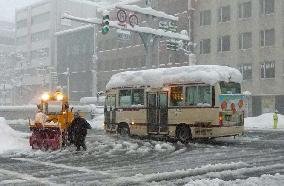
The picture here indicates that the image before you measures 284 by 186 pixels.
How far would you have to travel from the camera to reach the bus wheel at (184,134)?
65.9 ft

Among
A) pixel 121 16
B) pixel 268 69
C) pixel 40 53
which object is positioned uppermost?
pixel 40 53

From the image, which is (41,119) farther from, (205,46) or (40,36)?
(40,36)

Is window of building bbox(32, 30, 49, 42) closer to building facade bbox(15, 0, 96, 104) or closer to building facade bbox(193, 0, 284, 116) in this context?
building facade bbox(15, 0, 96, 104)

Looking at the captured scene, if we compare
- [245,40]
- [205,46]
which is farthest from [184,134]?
[205,46]

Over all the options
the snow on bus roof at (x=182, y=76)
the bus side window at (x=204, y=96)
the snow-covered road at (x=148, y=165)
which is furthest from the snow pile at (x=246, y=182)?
the snow on bus roof at (x=182, y=76)

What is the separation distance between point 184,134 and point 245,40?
111 ft

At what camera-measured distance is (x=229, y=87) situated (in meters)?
19.8

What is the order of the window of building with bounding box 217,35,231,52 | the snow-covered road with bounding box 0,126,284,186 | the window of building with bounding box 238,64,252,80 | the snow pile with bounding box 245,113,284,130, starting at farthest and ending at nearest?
the window of building with bounding box 217,35,231,52, the window of building with bounding box 238,64,252,80, the snow pile with bounding box 245,113,284,130, the snow-covered road with bounding box 0,126,284,186

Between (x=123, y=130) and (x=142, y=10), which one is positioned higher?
(x=142, y=10)

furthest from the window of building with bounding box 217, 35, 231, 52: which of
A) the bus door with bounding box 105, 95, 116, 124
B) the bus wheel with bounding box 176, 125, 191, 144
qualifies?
the bus wheel with bounding box 176, 125, 191, 144

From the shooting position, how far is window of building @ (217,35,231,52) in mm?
54000

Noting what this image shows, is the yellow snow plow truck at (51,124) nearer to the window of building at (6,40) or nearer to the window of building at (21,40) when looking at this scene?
the window of building at (21,40)

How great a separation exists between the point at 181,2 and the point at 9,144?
46704 millimetres

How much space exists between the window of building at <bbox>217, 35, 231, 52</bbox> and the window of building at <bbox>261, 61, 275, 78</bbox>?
5.26 meters
